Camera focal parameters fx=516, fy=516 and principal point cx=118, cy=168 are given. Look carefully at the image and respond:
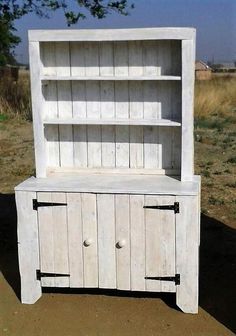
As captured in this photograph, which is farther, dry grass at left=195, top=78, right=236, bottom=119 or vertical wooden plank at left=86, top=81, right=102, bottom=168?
dry grass at left=195, top=78, right=236, bottom=119

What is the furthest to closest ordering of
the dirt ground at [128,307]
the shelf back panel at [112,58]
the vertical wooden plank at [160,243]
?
the shelf back panel at [112,58] < the vertical wooden plank at [160,243] < the dirt ground at [128,307]

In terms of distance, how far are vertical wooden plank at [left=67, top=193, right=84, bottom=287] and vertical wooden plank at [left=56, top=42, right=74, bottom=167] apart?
2.12 feet

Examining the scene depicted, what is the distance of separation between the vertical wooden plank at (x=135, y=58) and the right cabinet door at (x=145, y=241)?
104 centimetres

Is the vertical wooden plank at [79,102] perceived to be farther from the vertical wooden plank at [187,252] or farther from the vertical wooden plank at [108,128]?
the vertical wooden plank at [187,252]

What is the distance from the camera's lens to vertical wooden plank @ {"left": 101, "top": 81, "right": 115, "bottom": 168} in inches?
162

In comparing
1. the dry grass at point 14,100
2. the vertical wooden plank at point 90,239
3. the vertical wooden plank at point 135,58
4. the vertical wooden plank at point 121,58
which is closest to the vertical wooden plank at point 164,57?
the vertical wooden plank at point 135,58

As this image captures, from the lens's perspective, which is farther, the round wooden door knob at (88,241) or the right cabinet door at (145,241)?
the round wooden door knob at (88,241)

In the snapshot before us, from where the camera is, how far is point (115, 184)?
380 cm

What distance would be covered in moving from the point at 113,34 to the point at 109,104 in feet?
1.99

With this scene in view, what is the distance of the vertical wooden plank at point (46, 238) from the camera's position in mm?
3732

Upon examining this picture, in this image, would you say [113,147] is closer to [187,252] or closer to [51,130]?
[51,130]

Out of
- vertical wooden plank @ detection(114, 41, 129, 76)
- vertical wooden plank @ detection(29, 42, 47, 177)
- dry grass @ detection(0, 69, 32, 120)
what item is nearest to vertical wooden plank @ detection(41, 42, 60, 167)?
vertical wooden plank @ detection(29, 42, 47, 177)

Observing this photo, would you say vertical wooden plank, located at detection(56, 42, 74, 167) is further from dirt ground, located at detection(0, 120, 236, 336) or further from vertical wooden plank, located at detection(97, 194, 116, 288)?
dirt ground, located at detection(0, 120, 236, 336)

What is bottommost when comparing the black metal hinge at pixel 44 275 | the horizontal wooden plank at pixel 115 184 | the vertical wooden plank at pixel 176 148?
the black metal hinge at pixel 44 275
